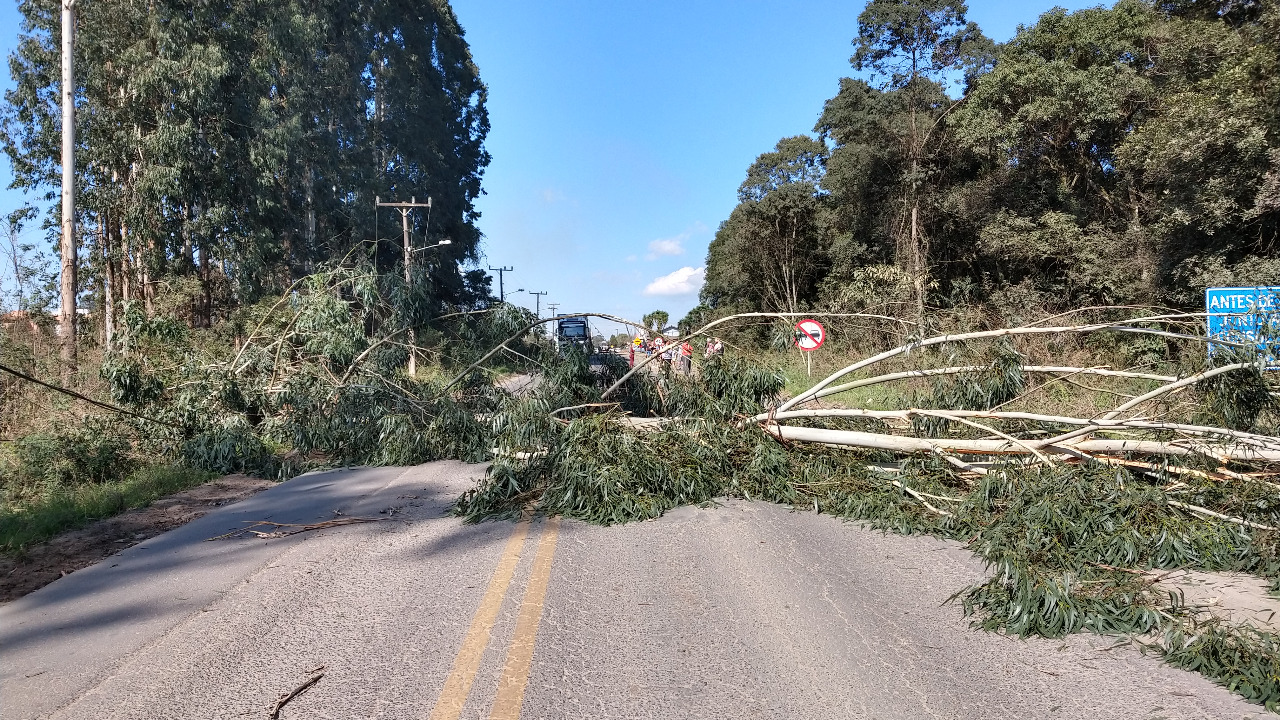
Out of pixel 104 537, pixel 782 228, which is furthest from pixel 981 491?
pixel 782 228

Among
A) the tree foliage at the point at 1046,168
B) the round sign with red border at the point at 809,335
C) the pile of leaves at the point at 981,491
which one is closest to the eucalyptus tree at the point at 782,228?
the tree foliage at the point at 1046,168

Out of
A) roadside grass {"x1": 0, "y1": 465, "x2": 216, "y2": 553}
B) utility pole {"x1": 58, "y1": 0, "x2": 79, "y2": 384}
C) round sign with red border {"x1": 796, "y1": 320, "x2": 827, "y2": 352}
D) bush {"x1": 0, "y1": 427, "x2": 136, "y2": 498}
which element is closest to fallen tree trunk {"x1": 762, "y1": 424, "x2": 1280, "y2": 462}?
round sign with red border {"x1": 796, "y1": 320, "x2": 827, "y2": 352}

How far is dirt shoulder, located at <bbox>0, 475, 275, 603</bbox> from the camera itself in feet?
→ 19.3

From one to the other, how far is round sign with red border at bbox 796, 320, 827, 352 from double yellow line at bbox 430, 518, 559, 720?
4660 mm

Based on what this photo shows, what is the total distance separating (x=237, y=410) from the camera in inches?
456

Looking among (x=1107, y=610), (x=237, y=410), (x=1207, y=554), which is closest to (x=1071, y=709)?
(x=1107, y=610)

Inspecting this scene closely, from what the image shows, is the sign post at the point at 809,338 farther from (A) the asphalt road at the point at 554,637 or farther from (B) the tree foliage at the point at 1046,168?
(A) the asphalt road at the point at 554,637

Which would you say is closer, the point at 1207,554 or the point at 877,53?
the point at 1207,554

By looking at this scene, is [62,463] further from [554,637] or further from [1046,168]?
[1046,168]

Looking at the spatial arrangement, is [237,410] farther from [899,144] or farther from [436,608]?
[899,144]

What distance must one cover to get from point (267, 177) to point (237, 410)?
2017 centimetres

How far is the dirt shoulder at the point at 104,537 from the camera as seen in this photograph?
19.3ft

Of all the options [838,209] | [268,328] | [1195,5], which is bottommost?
[268,328]

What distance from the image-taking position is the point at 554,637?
14.0 feet
